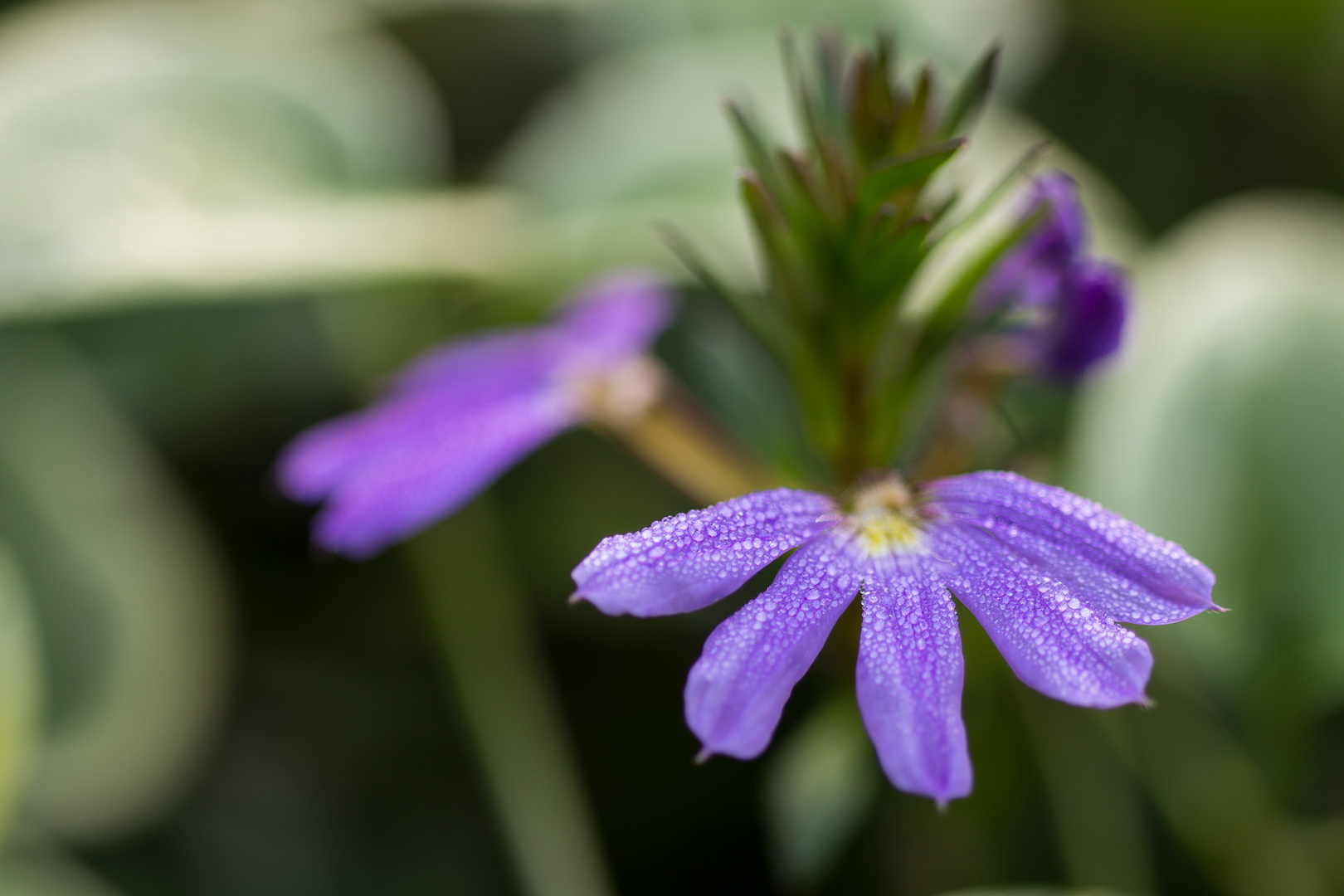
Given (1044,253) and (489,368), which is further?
(489,368)

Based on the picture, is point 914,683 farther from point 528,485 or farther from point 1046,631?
point 528,485

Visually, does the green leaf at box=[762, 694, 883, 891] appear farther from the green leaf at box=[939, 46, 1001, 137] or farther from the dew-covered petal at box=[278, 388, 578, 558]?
the green leaf at box=[939, 46, 1001, 137]

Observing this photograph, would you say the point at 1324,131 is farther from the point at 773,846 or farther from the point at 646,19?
the point at 773,846

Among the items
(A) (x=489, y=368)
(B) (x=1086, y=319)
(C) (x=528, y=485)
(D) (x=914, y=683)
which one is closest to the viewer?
(D) (x=914, y=683)

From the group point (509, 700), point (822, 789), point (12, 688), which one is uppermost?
point (12, 688)

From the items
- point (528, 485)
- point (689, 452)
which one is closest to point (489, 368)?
point (689, 452)

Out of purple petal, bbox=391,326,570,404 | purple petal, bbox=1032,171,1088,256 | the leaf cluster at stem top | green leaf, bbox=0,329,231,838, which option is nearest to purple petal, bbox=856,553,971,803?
the leaf cluster at stem top

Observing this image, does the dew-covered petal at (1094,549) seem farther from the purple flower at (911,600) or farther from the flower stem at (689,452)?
the flower stem at (689,452)
